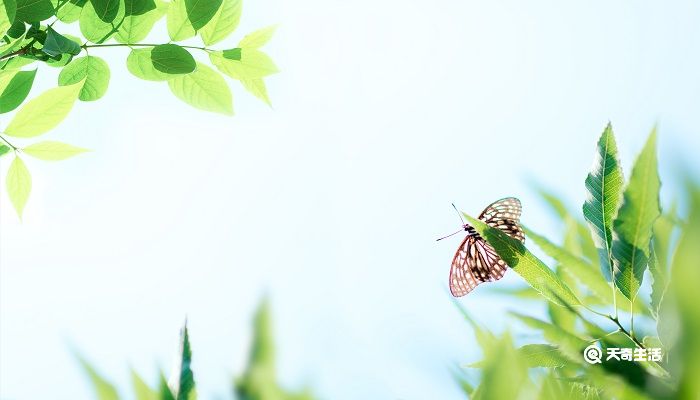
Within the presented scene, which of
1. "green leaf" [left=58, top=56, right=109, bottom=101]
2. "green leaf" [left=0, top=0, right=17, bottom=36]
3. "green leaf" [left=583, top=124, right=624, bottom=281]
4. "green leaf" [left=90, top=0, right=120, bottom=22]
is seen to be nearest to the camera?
"green leaf" [left=583, top=124, right=624, bottom=281]

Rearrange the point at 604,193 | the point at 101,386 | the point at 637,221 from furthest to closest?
the point at 604,193, the point at 637,221, the point at 101,386

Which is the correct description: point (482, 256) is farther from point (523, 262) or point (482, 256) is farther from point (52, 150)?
point (52, 150)

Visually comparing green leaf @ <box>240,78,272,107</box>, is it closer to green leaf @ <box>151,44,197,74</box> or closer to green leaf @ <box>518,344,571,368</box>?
green leaf @ <box>151,44,197,74</box>

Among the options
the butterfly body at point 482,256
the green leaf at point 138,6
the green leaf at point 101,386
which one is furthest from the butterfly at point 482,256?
the green leaf at point 101,386

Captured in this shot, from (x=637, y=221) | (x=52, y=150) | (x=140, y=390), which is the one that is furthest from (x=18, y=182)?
(x=637, y=221)

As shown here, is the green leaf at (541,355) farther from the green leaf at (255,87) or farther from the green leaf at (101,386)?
the green leaf at (255,87)

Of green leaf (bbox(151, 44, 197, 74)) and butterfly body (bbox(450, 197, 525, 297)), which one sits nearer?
green leaf (bbox(151, 44, 197, 74))

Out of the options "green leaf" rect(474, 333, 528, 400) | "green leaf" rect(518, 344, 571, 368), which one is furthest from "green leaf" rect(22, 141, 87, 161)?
"green leaf" rect(474, 333, 528, 400)

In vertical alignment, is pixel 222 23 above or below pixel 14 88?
above
